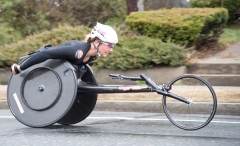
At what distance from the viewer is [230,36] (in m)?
14.0

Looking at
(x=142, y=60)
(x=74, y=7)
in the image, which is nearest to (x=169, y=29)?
(x=142, y=60)

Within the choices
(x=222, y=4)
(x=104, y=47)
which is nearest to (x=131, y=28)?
(x=222, y=4)

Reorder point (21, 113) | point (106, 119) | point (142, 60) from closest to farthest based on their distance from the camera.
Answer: point (21, 113) < point (106, 119) < point (142, 60)

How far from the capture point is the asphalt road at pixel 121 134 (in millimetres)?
5473

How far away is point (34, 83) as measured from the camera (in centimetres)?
621

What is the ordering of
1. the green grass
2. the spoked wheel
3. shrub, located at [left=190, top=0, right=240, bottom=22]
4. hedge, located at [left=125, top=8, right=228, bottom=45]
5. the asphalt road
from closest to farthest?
the asphalt road < the spoked wheel < hedge, located at [left=125, top=8, right=228, bottom=45] < the green grass < shrub, located at [left=190, top=0, right=240, bottom=22]

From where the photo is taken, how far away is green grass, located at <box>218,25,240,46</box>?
1333cm

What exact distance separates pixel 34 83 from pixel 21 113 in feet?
1.37

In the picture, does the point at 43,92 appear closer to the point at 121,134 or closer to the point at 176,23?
the point at 121,134

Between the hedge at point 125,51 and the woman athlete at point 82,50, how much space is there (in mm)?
5013

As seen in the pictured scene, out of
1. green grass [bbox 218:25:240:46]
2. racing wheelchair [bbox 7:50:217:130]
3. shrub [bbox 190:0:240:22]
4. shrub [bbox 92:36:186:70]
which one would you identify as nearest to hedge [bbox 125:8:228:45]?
shrub [bbox 92:36:186:70]

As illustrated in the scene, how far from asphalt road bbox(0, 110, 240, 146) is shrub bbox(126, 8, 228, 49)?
15.9ft

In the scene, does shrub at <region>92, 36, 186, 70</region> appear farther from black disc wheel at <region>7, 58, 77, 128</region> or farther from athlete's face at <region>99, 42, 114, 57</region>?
black disc wheel at <region>7, 58, 77, 128</region>

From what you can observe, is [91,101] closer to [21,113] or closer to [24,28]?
[21,113]
